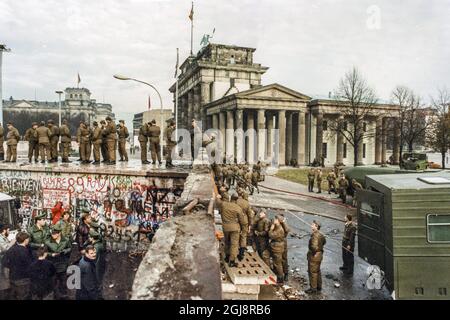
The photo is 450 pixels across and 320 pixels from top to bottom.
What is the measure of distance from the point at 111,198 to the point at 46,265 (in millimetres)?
5164

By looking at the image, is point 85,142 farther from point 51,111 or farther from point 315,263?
point 51,111

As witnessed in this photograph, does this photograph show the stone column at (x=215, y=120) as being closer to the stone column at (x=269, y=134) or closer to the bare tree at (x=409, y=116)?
the stone column at (x=269, y=134)

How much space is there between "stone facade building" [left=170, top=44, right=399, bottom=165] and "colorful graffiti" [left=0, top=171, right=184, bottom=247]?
102 feet

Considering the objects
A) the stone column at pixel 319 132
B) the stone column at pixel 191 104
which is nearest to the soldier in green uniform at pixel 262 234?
the stone column at pixel 319 132

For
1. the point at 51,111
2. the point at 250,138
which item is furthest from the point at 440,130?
the point at 51,111

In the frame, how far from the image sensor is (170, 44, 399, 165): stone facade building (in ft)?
157

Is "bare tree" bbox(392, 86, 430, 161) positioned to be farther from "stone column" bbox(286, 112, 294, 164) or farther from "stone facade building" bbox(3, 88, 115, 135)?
"stone facade building" bbox(3, 88, 115, 135)

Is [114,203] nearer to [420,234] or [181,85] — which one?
[420,234]

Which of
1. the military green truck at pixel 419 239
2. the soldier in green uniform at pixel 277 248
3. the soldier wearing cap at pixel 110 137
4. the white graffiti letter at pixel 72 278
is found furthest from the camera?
the soldier wearing cap at pixel 110 137

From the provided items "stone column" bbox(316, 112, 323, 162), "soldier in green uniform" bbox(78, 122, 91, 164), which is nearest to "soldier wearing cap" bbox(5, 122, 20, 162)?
"soldier in green uniform" bbox(78, 122, 91, 164)

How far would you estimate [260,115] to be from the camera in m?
47.4

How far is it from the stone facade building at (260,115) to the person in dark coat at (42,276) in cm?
3596

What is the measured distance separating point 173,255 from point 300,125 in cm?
4803

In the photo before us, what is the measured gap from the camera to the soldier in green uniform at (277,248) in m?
8.81
